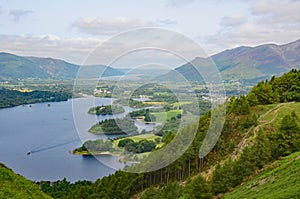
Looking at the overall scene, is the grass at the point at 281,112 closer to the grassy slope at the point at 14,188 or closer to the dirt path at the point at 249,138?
the dirt path at the point at 249,138

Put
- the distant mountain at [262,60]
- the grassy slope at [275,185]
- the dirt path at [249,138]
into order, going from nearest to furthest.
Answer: the grassy slope at [275,185] < the dirt path at [249,138] < the distant mountain at [262,60]

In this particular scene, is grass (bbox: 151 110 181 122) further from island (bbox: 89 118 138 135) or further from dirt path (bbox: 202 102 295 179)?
dirt path (bbox: 202 102 295 179)

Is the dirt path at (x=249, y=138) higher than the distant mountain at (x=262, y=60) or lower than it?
lower

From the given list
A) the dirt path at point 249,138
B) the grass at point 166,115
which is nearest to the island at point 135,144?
the grass at point 166,115

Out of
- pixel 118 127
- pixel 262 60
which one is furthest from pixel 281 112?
pixel 262 60

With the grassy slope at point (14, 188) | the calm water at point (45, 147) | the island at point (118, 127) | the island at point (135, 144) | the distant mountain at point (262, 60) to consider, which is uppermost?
the distant mountain at point (262, 60)

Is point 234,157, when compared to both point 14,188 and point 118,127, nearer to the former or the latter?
point 118,127
